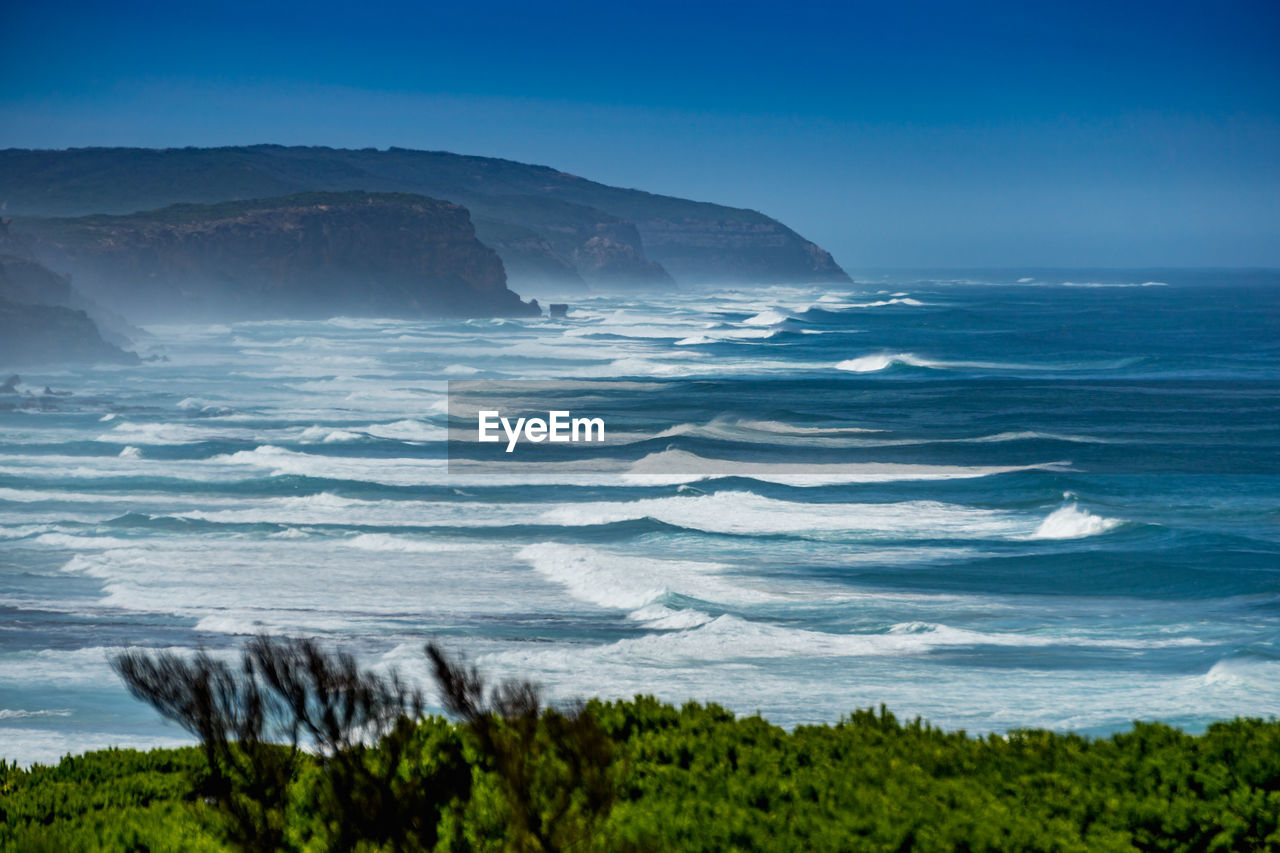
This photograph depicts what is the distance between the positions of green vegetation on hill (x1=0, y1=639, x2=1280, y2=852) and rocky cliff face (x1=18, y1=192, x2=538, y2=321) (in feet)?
333

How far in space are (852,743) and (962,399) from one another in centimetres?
4198

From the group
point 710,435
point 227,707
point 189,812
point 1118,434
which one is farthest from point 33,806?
point 1118,434

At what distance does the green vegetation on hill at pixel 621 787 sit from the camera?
5605mm

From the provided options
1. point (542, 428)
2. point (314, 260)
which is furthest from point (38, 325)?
point (314, 260)

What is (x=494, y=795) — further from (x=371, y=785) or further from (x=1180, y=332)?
(x=1180, y=332)

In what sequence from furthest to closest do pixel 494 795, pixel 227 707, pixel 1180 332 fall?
pixel 1180 332 → pixel 494 795 → pixel 227 707

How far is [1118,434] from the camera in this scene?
3844 centimetres

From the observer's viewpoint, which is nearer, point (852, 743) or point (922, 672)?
point (852, 743)

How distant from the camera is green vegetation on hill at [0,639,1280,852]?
5.61 meters

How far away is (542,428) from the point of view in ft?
136

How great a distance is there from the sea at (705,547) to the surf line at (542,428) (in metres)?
1.73

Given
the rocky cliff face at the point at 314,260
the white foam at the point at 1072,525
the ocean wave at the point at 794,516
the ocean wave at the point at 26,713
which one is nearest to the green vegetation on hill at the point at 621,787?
the ocean wave at the point at 26,713

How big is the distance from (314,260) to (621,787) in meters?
109

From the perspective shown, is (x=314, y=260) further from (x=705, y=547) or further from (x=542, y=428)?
(x=705, y=547)
